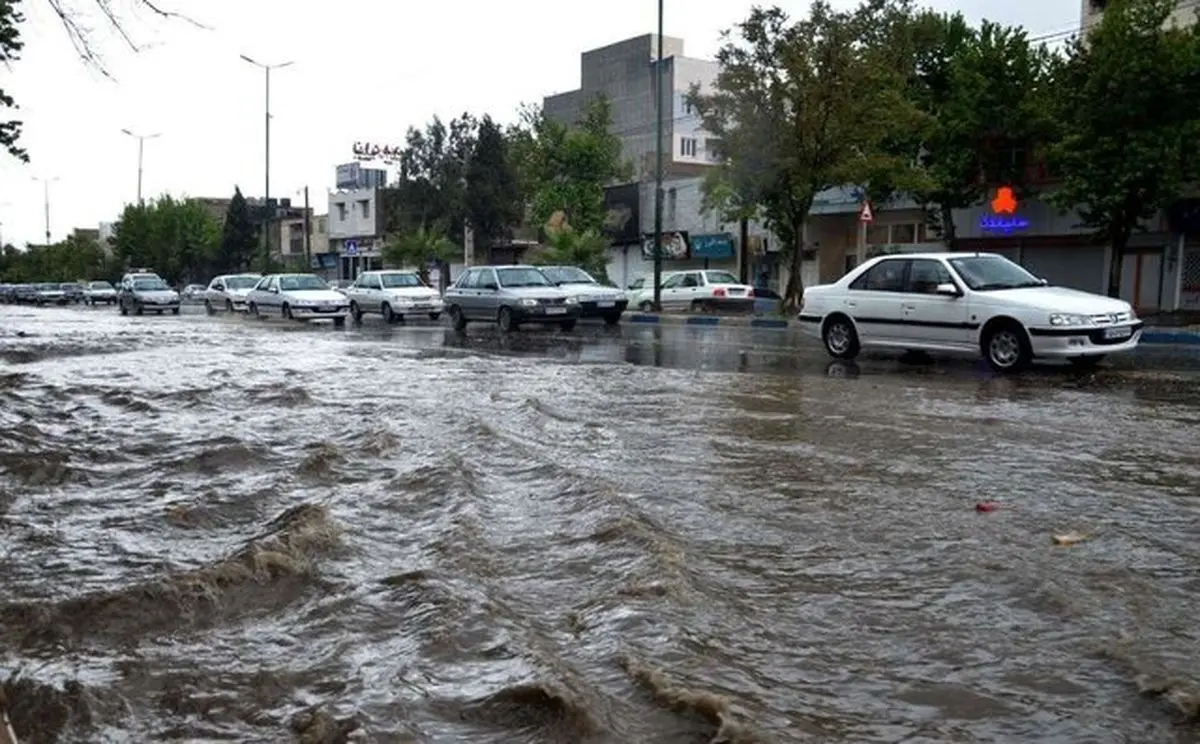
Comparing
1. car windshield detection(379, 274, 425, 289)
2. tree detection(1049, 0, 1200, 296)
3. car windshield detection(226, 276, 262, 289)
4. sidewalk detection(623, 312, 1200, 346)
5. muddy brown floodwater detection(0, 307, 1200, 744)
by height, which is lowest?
muddy brown floodwater detection(0, 307, 1200, 744)

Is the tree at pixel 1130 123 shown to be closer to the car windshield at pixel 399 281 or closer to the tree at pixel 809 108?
the tree at pixel 809 108

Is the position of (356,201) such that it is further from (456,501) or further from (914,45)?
(456,501)

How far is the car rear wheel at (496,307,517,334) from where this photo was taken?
22781mm

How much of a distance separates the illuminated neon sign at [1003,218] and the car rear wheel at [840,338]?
53.6 ft

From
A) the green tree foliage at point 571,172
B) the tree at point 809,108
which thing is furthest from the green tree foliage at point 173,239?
the tree at point 809,108

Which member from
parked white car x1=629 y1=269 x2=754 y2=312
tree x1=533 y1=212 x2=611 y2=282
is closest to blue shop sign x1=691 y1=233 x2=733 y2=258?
tree x1=533 y1=212 x2=611 y2=282

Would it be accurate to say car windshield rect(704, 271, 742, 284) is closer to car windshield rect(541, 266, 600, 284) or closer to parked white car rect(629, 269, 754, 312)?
parked white car rect(629, 269, 754, 312)

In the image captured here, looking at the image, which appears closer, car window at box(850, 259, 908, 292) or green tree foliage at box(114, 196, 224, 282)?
car window at box(850, 259, 908, 292)

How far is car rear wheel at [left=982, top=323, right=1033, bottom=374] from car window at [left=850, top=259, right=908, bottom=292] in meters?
1.49

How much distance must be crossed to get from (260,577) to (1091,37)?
85.3 feet

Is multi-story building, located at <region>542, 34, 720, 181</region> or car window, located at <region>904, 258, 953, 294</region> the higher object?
multi-story building, located at <region>542, 34, 720, 181</region>

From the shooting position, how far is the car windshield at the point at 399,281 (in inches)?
1198

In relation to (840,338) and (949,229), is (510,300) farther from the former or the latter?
(949,229)

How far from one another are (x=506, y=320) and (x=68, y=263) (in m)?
82.3
